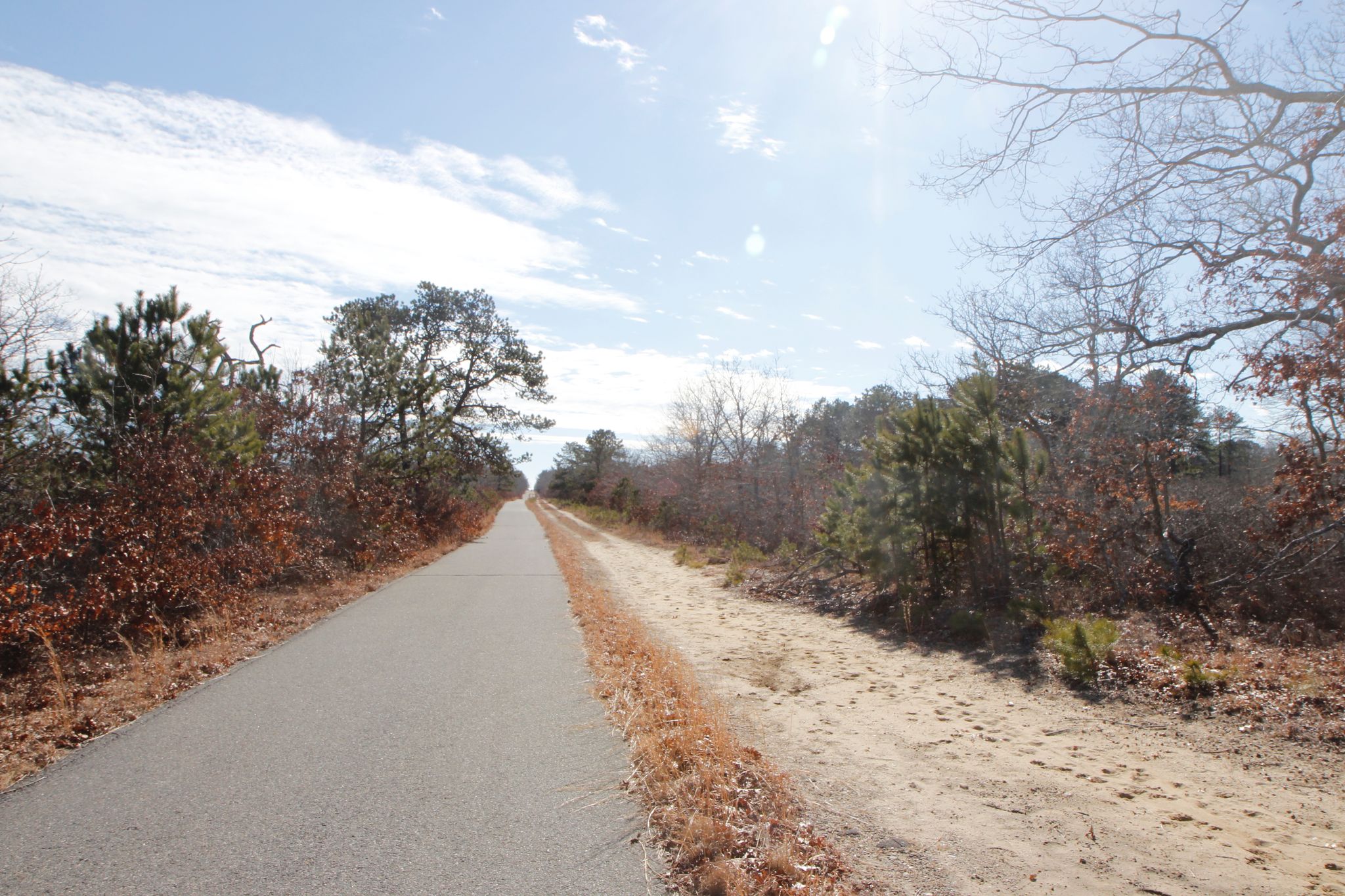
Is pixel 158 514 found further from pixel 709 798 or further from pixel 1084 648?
pixel 1084 648

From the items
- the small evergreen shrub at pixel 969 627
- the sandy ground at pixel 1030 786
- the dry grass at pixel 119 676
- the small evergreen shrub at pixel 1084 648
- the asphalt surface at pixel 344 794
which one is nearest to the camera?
the asphalt surface at pixel 344 794

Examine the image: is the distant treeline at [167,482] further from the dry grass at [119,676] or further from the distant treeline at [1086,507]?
the distant treeline at [1086,507]

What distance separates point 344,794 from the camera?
4.84 metres

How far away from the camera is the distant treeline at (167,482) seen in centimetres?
844

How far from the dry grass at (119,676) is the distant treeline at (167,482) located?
11.3 inches

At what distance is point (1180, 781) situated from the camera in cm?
539

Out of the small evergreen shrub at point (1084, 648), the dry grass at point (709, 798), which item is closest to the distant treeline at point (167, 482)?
the dry grass at point (709, 798)

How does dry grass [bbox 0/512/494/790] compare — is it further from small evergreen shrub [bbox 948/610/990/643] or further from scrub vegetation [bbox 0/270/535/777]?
small evergreen shrub [bbox 948/610/990/643]

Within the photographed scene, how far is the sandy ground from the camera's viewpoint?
4.11m

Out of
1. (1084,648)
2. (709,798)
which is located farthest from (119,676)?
(1084,648)

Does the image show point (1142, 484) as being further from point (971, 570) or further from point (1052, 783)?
point (1052, 783)

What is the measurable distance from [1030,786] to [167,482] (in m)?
10.2

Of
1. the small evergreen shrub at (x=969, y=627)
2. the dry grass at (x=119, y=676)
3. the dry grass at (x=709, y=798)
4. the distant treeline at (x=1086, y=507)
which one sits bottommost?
the dry grass at (x=119, y=676)

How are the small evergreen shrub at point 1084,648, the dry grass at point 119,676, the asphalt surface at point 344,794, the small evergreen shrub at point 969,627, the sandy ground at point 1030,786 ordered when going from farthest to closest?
1. the small evergreen shrub at point 969,627
2. the small evergreen shrub at point 1084,648
3. the dry grass at point 119,676
4. the sandy ground at point 1030,786
5. the asphalt surface at point 344,794
